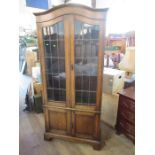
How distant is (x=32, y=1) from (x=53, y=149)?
2642mm

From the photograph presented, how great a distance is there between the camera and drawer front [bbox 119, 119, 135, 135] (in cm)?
209

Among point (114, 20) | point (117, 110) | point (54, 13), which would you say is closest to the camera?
point (54, 13)

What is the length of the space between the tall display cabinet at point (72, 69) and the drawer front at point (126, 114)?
1.57 ft

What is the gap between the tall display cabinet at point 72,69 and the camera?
1.67m

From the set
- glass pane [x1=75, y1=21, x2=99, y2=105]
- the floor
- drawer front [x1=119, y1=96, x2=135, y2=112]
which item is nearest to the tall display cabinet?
glass pane [x1=75, y1=21, x2=99, y2=105]

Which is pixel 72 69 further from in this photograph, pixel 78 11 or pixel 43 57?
pixel 78 11

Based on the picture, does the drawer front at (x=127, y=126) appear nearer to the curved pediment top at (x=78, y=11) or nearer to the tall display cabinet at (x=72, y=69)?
the tall display cabinet at (x=72, y=69)

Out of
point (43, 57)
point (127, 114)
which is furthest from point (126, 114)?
point (43, 57)

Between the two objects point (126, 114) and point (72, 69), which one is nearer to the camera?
point (72, 69)

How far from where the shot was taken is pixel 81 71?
189 cm

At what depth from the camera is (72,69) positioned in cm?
183

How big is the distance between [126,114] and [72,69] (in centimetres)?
103
